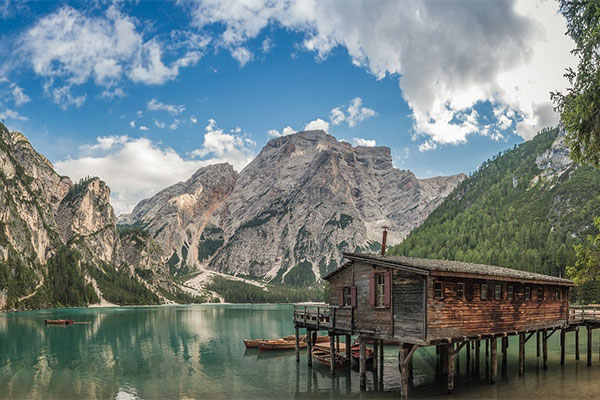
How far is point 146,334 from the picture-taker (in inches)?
3620

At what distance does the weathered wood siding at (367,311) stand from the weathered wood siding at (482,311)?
357cm

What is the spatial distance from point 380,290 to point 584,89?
1958 cm

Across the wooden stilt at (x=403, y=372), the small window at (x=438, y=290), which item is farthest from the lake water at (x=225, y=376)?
the small window at (x=438, y=290)

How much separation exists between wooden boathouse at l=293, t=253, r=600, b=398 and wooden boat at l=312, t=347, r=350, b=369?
8.44 feet

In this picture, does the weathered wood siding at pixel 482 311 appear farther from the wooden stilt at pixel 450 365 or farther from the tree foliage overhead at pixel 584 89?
the tree foliage overhead at pixel 584 89

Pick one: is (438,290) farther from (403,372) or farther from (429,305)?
(403,372)

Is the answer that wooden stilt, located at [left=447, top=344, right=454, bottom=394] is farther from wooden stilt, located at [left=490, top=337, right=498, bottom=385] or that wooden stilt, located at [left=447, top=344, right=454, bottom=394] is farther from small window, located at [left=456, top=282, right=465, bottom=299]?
wooden stilt, located at [left=490, top=337, right=498, bottom=385]

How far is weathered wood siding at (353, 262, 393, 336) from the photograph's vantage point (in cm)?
3450

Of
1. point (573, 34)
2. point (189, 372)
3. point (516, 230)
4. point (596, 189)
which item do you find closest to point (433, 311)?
point (573, 34)

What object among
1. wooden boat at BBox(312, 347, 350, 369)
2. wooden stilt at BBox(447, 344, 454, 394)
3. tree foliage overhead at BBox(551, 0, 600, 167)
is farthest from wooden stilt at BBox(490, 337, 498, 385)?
tree foliage overhead at BBox(551, 0, 600, 167)

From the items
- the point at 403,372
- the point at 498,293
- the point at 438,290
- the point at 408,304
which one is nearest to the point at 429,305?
the point at 438,290

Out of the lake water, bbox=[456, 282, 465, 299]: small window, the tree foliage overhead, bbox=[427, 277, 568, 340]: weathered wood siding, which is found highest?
the tree foliage overhead

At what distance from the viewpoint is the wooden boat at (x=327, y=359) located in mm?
46094

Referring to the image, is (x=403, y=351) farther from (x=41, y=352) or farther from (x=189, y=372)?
(x=41, y=352)
